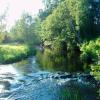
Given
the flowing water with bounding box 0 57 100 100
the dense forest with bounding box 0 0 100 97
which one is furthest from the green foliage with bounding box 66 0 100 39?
the flowing water with bounding box 0 57 100 100

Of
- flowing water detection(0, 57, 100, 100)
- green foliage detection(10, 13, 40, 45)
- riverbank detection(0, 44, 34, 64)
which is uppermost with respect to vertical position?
green foliage detection(10, 13, 40, 45)

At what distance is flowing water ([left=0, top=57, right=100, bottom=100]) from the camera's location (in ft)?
98.4

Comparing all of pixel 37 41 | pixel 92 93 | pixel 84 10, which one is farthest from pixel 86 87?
pixel 37 41

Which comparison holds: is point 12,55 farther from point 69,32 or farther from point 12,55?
point 69,32

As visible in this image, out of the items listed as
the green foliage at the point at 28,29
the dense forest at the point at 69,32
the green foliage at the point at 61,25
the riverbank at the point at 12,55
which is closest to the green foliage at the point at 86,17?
the dense forest at the point at 69,32

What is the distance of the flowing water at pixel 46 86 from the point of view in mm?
30000

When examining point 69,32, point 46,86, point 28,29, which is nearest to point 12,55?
point 69,32

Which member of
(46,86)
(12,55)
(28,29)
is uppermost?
(28,29)

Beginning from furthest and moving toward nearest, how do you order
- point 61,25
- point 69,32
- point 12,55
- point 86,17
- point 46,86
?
point 61,25 < point 69,32 < point 86,17 < point 12,55 < point 46,86

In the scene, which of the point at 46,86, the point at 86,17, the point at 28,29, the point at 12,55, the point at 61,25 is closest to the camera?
the point at 46,86

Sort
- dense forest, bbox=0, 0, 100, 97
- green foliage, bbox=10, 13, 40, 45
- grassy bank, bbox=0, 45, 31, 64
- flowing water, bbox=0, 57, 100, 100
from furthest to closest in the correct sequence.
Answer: green foliage, bbox=10, 13, 40, 45 < dense forest, bbox=0, 0, 100, 97 < grassy bank, bbox=0, 45, 31, 64 < flowing water, bbox=0, 57, 100, 100

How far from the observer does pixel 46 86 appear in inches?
1357

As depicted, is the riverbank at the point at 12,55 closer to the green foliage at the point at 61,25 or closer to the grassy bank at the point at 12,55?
the grassy bank at the point at 12,55

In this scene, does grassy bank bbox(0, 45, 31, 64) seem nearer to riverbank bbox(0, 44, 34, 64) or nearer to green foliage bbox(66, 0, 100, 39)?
riverbank bbox(0, 44, 34, 64)
